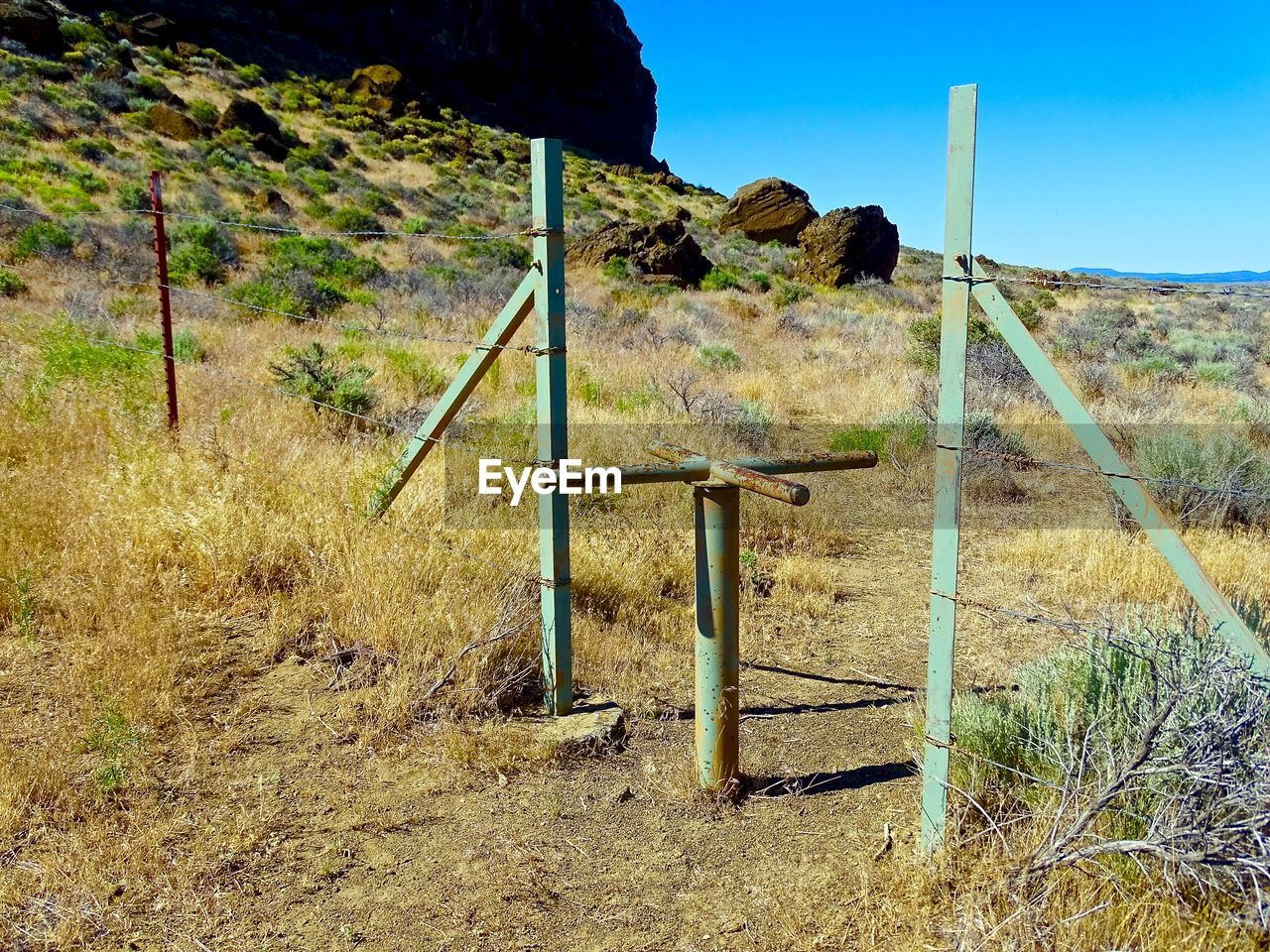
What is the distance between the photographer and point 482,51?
52344 millimetres

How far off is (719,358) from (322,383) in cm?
571

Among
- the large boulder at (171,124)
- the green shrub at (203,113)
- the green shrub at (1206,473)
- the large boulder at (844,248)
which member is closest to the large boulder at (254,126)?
the green shrub at (203,113)

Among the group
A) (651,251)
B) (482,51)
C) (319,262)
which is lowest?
(319,262)

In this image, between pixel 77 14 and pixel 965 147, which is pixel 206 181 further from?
pixel 965 147

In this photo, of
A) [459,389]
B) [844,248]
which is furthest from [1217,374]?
[844,248]

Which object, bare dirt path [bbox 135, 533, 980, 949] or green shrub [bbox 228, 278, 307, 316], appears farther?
green shrub [bbox 228, 278, 307, 316]

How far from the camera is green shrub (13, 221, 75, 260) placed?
39.9 feet

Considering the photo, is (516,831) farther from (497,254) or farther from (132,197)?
(132,197)

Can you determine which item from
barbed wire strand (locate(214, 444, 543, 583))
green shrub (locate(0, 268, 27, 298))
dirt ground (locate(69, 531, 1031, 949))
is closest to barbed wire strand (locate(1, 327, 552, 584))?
barbed wire strand (locate(214, 444, 543, 583))

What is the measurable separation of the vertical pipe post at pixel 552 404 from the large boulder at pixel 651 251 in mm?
16963

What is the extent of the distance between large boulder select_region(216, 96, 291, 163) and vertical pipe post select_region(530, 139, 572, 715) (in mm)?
28841

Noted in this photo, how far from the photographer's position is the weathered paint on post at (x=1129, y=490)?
89.3 inches

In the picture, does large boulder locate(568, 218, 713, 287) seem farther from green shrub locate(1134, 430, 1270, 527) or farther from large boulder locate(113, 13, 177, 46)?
large boulder locate(113, 13, 177, 46)

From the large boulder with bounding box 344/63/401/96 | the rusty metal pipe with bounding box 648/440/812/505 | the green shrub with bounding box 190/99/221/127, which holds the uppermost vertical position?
the large boulder with bounding box 344/63/401/96
